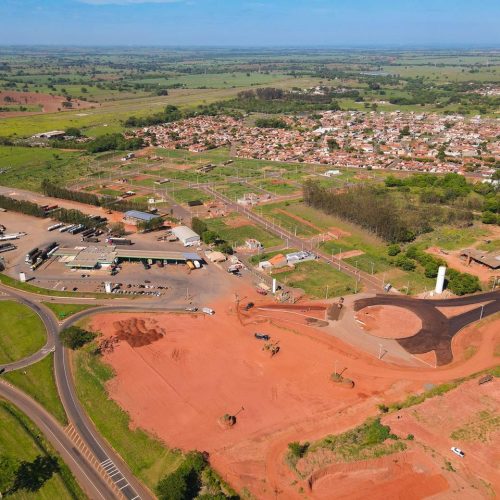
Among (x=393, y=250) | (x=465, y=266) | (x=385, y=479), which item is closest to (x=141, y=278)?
(x=393, y=250)

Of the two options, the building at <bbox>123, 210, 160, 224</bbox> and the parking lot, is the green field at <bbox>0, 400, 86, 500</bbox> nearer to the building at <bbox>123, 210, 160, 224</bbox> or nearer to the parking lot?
the parking lot

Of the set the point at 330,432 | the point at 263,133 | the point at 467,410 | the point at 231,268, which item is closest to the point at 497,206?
the point at 231,268

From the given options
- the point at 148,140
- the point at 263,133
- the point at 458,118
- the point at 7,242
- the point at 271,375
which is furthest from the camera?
the point at 458,118

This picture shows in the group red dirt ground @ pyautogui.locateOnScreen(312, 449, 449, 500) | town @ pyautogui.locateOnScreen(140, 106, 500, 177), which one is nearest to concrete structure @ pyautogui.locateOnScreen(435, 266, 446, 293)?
red dirt ground @ pyautogui.locateOnScreen(312, 449, 449, 500)

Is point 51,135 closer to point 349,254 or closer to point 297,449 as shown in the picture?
point 349,254

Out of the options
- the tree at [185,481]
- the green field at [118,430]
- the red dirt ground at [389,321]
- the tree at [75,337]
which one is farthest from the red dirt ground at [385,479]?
the tree at [75,337]

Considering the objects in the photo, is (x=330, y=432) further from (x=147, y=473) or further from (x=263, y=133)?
(x=263, y=133)
